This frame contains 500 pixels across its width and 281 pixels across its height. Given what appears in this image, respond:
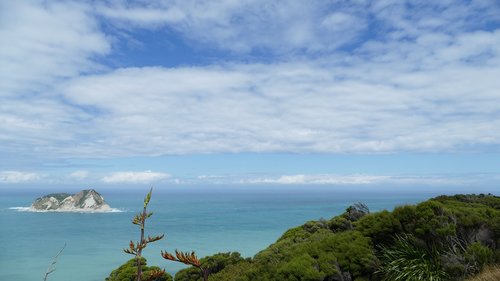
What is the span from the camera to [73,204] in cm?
17762

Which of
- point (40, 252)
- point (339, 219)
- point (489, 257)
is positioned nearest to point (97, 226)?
point (40, 252)

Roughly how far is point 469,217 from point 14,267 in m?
66.2

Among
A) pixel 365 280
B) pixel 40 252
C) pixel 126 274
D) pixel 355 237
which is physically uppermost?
pixel 355 237

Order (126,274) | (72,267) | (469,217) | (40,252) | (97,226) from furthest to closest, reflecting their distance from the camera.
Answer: (97,226) → (40,252) → (72,267) → (126,274) → (469,217)

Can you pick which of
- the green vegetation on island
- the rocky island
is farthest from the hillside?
the rocky island

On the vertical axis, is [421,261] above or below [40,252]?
above

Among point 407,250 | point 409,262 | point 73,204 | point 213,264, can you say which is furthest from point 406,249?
point 73,204

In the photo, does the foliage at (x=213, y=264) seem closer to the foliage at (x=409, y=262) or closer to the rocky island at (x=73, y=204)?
the foliage at (x=409, y=262)

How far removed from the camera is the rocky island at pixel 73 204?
178 m

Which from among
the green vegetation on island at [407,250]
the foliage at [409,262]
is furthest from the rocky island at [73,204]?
the foliage at [409,262]

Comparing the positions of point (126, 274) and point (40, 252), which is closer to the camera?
point (126, 274)

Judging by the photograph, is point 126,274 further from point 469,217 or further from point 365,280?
point 469,217

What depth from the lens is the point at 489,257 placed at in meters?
11.5

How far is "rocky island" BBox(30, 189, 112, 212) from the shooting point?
177625mm
